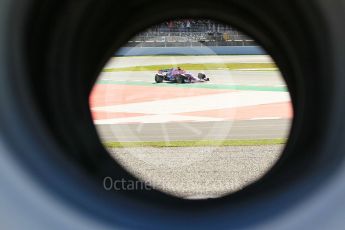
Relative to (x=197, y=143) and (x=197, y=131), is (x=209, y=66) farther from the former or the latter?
(x=197, y=143)

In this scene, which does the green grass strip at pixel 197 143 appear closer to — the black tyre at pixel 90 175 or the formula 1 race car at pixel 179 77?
the formula 1 race car at pixel 179 77

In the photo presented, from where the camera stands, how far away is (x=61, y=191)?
1.99 ft

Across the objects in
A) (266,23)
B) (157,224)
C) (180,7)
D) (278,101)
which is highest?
(278,101)

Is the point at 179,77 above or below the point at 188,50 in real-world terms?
below

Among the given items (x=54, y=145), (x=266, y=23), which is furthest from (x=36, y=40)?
(x=266, y=23)

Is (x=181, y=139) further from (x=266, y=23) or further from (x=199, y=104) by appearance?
(x=266, y=23)

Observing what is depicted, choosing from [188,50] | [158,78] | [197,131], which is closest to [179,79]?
[158,78]

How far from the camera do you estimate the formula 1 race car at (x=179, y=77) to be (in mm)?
10047

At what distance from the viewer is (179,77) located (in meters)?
10.1

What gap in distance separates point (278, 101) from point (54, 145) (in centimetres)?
772

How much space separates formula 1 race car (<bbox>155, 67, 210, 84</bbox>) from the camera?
1005 cm

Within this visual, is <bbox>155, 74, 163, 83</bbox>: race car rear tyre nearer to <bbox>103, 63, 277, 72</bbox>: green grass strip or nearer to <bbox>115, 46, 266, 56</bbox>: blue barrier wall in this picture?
<bbox>103, 63, 277, 72</bbox>: green grass strip

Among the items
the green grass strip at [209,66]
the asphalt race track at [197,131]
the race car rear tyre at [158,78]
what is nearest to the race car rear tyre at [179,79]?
the race car rear tyre at [158,78]

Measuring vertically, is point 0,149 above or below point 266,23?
below
